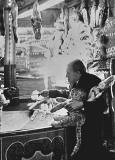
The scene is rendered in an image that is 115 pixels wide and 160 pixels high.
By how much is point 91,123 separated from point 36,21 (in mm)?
1408

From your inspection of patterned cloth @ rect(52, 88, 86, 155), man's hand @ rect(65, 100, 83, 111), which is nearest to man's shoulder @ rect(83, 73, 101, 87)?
patterned cloth @ rect(52, 88, 86, 155)

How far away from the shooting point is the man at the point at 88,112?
3576 millimetres

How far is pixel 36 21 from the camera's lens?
355 cm

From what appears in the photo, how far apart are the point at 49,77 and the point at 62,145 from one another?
2.73 ft

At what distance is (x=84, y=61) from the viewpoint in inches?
148

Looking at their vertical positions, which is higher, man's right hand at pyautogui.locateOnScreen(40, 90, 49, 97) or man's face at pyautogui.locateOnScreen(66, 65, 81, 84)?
man's face at pyautogui.locateOnScreen(66, 65, 81, 84)

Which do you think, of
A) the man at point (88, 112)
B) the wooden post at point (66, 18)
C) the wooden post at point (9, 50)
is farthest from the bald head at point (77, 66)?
the wooden post at point (9, 50)

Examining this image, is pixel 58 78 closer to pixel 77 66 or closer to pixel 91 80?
pixel 77 66

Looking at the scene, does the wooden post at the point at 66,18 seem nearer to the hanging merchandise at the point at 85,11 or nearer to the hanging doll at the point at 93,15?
the hanging merchandise at the point at 85,11

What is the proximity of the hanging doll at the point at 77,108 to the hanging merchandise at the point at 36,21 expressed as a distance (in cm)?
82

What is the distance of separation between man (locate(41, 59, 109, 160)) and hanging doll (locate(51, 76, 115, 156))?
1.6 inches

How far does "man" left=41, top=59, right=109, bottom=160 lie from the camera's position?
3576 mm

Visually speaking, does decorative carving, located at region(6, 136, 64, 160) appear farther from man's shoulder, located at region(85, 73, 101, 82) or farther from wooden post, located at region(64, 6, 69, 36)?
wooden post, located at region(64, 6, 69, 36)

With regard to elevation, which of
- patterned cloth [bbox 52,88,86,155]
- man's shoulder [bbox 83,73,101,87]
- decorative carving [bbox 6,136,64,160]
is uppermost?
man's shoulder [bbox 83,73,101,87]
